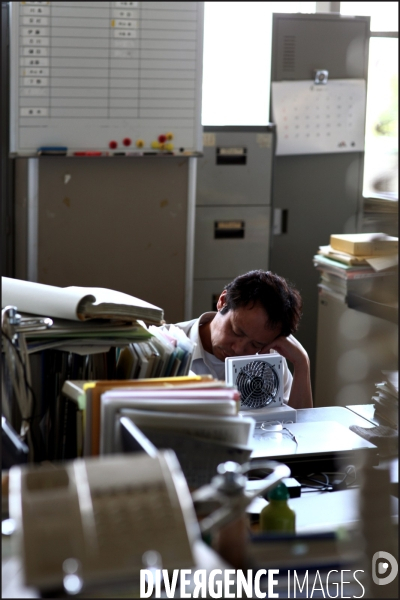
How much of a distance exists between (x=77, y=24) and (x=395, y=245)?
2783 mm

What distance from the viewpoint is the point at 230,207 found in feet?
12.1

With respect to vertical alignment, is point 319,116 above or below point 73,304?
above

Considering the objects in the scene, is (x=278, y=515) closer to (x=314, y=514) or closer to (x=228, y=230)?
(x=314, y=514)

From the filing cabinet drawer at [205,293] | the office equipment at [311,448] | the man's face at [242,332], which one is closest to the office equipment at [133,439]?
the office equipment at [311,448]

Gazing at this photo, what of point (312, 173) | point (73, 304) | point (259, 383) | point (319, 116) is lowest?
point (259, 383)

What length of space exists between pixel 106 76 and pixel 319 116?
1.17m

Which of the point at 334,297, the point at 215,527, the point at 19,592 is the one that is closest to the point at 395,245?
the point at 215,527

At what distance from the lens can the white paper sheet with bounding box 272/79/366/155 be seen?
3783mm

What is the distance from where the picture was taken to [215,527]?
32.0 inches

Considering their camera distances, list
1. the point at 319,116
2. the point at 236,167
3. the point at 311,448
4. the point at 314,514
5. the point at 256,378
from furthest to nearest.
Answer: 1. the point at 319,116
2. the point at 236,167
3. the point at 256,378
4. the point at 311,448
5. the point at 314,514

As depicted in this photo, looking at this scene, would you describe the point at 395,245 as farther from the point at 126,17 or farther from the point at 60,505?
the point at 126,17

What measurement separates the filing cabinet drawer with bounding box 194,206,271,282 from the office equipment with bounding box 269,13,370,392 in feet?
0.43

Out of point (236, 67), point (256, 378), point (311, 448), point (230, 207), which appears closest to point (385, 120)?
point (311, 448)

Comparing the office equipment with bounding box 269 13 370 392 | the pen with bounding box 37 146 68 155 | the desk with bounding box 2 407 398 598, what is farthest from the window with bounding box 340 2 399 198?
the office equipment with bounding box 269 13 370 392
